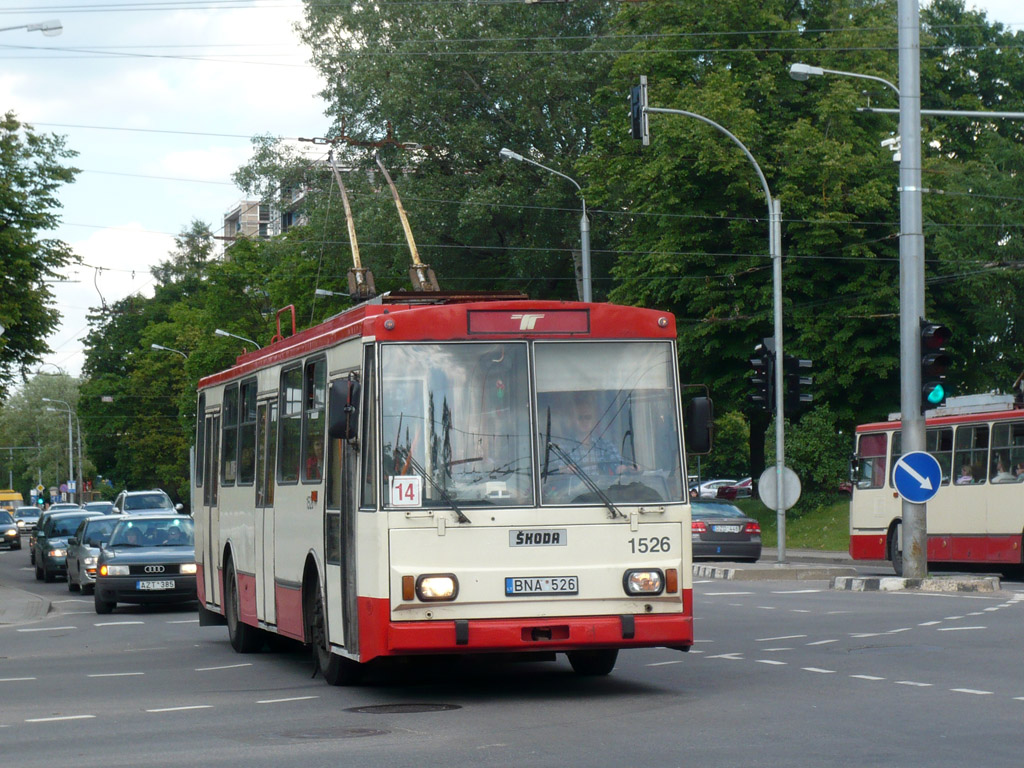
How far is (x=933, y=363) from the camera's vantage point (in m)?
22.8

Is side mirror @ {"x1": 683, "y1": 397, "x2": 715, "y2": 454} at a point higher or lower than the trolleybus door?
higher

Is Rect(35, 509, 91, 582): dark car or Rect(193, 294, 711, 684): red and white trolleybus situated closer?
Rect(193, 294, 711, 684): red and white trolleybus

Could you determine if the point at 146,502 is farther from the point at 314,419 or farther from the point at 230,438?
the point at 314,419

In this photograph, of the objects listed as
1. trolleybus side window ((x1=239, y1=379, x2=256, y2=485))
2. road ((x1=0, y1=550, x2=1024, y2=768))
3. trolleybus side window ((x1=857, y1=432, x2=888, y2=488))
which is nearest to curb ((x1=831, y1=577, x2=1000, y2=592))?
road ((x1=0, y1=550, x2=1024, y2=768))

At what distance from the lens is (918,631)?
1697 cm

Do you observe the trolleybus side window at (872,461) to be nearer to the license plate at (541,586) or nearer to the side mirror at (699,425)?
the side mirror at (699,425)

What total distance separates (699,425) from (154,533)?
16857 mm

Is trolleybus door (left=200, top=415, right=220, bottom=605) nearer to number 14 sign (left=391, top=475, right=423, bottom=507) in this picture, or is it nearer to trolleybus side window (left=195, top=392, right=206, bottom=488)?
trolleybus side window (left=195, top=392, right=206, bottom=488)

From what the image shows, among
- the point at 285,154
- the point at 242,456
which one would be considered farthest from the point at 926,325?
the point at 285,154

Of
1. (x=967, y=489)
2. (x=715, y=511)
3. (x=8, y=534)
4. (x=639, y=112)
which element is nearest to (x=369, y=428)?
(x=639, y=112)

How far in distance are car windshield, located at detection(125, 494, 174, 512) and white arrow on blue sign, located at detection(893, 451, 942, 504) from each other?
34404 mm

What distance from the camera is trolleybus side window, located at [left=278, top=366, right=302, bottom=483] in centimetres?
1452

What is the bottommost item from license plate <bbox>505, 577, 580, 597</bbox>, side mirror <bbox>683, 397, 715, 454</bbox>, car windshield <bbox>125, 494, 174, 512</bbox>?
car windshield <bbox>125, 494, 174, 512</bbox>

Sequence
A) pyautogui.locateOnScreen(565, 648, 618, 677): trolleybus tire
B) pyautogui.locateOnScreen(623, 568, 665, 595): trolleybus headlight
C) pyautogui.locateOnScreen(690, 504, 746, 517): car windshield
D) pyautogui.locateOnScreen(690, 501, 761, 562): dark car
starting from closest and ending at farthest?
pyautogui.locateOnScreen(623, 568, 665, 595): trolleybus headlight → pyautogui.locateOnScreen(565, 648, 618, 677): trolleybus tire → pyautogui.locateOnScreen(690, 501, 761, 562): dark car → pyautogui.locateOnScreen(690, 504, 746, 517): car windshield
